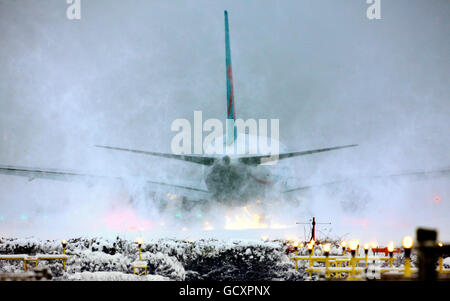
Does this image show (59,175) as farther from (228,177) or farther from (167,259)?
(167,259)

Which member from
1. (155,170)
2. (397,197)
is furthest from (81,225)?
(397,197)

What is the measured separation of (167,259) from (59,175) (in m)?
12.1

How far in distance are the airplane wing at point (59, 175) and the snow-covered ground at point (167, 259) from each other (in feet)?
11.0

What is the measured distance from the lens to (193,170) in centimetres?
3944

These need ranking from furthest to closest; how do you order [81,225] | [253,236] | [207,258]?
[81,225], [253,236], [207,258]

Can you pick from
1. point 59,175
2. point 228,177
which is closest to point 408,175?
point 228,177

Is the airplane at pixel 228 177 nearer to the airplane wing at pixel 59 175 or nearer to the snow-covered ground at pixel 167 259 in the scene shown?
the airplane wing at pixel 59 175

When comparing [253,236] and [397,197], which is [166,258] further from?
[397,197]

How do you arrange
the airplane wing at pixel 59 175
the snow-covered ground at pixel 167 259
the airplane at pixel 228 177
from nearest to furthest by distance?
the snow-covered ground at pixel 167 259 < the airplane wing at pixel 59 175 < the airplane at pixel 228 177

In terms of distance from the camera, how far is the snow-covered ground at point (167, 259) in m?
12.6

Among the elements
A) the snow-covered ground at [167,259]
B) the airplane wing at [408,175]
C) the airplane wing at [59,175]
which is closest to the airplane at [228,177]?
the airplane wing at [59,175]

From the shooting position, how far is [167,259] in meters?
14.7
